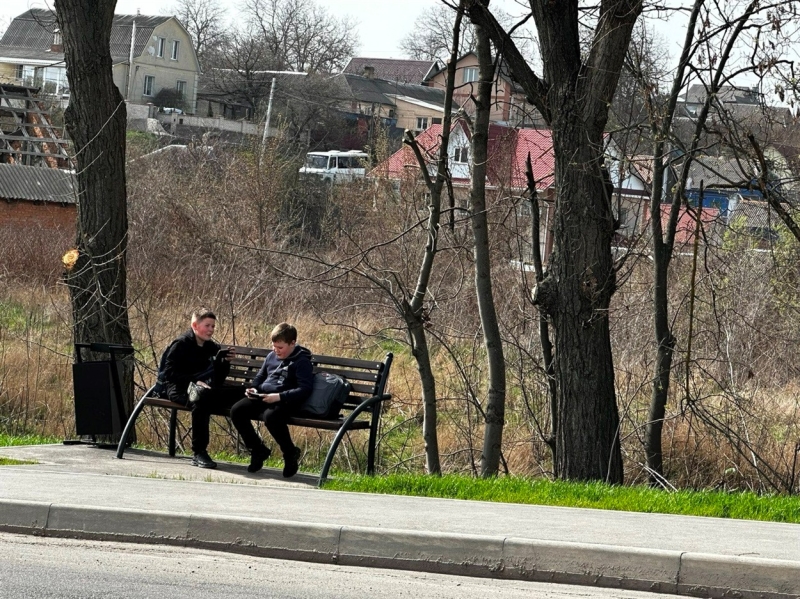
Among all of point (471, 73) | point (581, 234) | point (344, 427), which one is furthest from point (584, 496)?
point (471, 73)

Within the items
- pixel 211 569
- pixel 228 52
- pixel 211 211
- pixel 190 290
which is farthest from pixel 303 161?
pixel 228 52

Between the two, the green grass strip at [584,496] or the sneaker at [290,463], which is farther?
the sneaker at [290,463]

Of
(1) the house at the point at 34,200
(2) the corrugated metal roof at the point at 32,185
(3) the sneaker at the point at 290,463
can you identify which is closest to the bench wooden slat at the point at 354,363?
(3) the sneaker at the point at 290,463

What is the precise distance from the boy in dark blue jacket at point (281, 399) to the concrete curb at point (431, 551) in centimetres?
262

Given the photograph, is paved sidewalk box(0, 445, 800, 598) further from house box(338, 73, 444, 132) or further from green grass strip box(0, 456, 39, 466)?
house box(338, 73, 444, 132)

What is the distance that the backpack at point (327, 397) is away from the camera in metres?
9.99

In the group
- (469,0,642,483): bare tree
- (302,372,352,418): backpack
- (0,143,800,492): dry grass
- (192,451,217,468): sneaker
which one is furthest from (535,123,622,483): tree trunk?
(192,451,217,468): sneaker

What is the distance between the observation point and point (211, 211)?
28016 mm

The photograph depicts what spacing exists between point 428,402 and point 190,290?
9.20 meters

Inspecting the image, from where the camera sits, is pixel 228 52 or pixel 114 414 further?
pixel 228 52

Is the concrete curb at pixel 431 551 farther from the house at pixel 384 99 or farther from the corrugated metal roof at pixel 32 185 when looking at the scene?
the house at pixel 384 99

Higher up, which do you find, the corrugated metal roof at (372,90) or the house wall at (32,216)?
the corrugated metal roof at (372,90)

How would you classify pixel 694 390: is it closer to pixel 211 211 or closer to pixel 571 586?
pixel 571 586

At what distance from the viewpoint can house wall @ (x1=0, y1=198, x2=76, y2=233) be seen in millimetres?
29172
